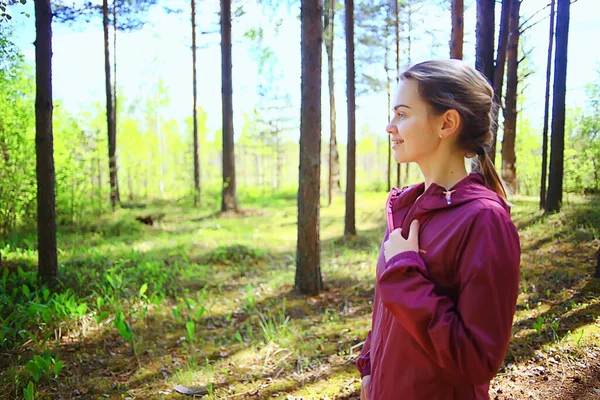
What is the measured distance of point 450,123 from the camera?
4.02ft

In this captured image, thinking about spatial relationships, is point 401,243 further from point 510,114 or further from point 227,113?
point 227,113

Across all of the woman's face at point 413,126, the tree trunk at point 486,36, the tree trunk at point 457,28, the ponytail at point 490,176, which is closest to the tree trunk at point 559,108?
the tree trunk at point 457,28

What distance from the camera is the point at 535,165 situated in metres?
18.6

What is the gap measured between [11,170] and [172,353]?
5434 mm

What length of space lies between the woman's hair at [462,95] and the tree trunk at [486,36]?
5.28 meters

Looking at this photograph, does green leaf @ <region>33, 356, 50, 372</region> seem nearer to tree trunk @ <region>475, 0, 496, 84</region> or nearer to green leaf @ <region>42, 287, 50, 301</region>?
green leaf @ <region>42, 287, 50, 301</region>

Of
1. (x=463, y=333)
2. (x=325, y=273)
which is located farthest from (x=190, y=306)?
(x=463, y=333)

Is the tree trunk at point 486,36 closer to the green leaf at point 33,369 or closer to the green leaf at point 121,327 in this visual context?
the green leaf at point 121,327

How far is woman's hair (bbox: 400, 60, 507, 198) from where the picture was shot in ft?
3.97

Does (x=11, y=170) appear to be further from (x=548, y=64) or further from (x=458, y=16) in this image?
(x=548, y=64)

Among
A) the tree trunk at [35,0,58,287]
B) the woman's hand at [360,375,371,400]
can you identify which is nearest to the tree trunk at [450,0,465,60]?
the tree trunk at [35,0,58,287]

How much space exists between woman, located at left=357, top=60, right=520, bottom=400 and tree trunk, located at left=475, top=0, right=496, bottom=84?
17.5 ft

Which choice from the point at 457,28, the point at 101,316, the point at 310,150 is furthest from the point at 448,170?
the point at 457,28

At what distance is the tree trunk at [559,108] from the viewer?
7660 millimetres
